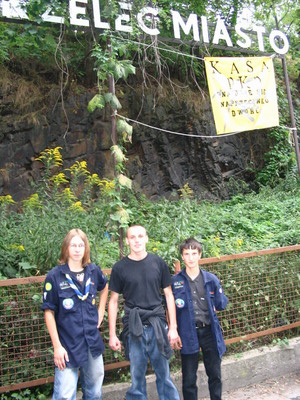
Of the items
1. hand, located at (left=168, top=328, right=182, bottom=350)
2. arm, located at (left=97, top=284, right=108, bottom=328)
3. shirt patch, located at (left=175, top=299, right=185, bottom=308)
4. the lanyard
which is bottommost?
hand, located at (left=168, top=328, right=182, bottom=350)

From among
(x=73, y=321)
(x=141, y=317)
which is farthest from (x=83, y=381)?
(x=141, y=317)

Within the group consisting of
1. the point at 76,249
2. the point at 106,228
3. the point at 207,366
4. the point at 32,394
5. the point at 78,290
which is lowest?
the point at 32,394

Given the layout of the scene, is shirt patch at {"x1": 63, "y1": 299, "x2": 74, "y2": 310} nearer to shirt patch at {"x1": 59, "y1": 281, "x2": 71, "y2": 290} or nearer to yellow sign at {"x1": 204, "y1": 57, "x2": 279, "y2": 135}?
shirt patch at {"x1": 59, "y1": 281, "x2": 71, "y2": 290}

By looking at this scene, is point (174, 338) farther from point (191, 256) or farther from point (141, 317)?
point (191, 256)

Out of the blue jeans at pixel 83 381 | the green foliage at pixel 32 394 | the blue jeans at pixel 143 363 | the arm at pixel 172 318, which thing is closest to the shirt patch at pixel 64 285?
the blue jeans at pixel 83 381

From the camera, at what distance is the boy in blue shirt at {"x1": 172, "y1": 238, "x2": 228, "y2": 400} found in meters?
3.80

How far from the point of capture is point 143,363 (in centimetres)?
360

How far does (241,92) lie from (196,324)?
17.8ft

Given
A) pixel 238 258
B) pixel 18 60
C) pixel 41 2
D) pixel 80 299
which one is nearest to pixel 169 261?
pixel 238 258

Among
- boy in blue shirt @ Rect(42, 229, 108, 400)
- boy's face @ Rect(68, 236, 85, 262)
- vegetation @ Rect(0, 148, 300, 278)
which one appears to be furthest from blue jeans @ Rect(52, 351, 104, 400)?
vegetation @ Rect(0, 148, 300, 278)

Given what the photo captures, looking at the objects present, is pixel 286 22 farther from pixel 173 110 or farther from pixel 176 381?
pixel 176 381

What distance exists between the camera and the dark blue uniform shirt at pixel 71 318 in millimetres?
3266

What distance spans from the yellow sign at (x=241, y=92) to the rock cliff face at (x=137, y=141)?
1046 mm

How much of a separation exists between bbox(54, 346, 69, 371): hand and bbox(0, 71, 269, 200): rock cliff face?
6.39 metres
